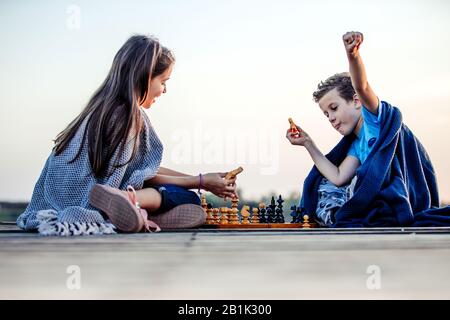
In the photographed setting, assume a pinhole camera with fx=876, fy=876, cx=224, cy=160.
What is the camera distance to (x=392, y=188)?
11.6 ft

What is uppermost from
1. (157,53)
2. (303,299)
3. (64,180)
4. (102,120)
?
(157,53)

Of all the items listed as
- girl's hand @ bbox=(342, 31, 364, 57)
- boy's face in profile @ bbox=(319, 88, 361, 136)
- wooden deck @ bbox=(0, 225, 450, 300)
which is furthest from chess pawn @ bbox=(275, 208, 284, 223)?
wooden deck @ bbox=(0, 225, 450, 300)

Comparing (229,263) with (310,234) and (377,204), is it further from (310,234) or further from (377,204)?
(377,204)

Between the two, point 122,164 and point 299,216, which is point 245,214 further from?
point 122,164

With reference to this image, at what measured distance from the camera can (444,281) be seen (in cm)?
197

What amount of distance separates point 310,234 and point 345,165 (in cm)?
87

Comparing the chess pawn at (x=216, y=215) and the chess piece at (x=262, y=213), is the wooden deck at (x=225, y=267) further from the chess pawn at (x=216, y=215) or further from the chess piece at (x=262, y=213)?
the chess piece at (x=262, y=213)

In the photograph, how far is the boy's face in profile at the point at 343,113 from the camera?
400 centimetres

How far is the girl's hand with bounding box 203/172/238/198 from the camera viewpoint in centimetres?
353

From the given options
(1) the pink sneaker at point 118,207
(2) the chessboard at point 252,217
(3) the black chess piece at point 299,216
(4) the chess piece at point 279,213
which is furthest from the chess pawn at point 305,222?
(1) the pink sneaker at point 118,207

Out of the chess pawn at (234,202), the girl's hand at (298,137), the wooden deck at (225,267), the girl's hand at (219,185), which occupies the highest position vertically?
the girl's hand at (298,137)

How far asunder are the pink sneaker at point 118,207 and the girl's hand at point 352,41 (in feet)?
3.38

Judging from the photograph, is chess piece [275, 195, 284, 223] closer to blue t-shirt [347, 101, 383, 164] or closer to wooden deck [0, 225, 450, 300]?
blue t-shirt [347, 101, 383, 164]

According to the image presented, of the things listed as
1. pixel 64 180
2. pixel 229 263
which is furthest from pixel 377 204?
pixel 229 263
